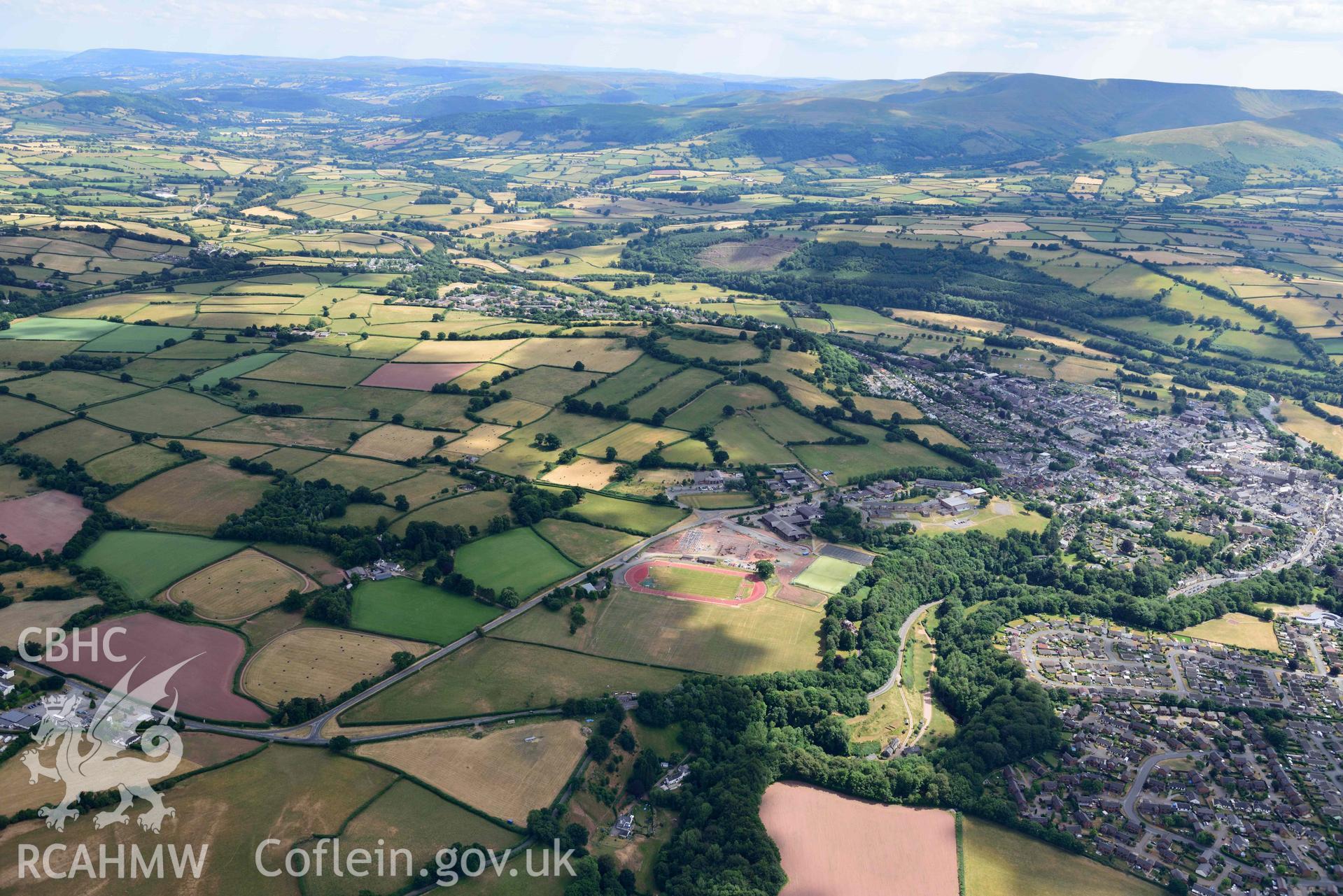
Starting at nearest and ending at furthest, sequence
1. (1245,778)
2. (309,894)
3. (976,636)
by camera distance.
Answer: (309,894)
(1245,778)
(976,636)

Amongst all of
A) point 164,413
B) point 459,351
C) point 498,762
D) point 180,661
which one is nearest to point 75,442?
point 164,413

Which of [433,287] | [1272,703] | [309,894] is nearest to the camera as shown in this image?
[309,894]

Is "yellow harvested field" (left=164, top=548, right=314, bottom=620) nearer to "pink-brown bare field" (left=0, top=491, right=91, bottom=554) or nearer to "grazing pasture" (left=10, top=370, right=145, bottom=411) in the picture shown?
"pink-brown bare field" (left=0, top=491, right=91, bottom=554)

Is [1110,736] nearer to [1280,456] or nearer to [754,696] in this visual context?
[754,696]

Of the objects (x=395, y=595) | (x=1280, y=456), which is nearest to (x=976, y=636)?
(x=395, y=595)

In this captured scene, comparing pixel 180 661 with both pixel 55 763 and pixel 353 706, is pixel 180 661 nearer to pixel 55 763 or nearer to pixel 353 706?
pixel 55 763

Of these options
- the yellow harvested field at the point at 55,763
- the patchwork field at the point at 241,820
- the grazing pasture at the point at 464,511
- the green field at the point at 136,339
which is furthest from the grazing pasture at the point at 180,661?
the green field at the point at 136,339

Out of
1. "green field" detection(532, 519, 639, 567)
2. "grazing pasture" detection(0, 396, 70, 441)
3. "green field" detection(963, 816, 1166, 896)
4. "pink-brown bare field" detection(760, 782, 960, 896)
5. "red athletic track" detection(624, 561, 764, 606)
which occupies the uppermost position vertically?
"grazing pasture" detection(0, 396, 70, 441)

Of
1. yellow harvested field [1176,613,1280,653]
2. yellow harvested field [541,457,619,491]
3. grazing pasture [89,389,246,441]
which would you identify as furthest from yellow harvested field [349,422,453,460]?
yellow harvested field [1176,613,1280,653]
